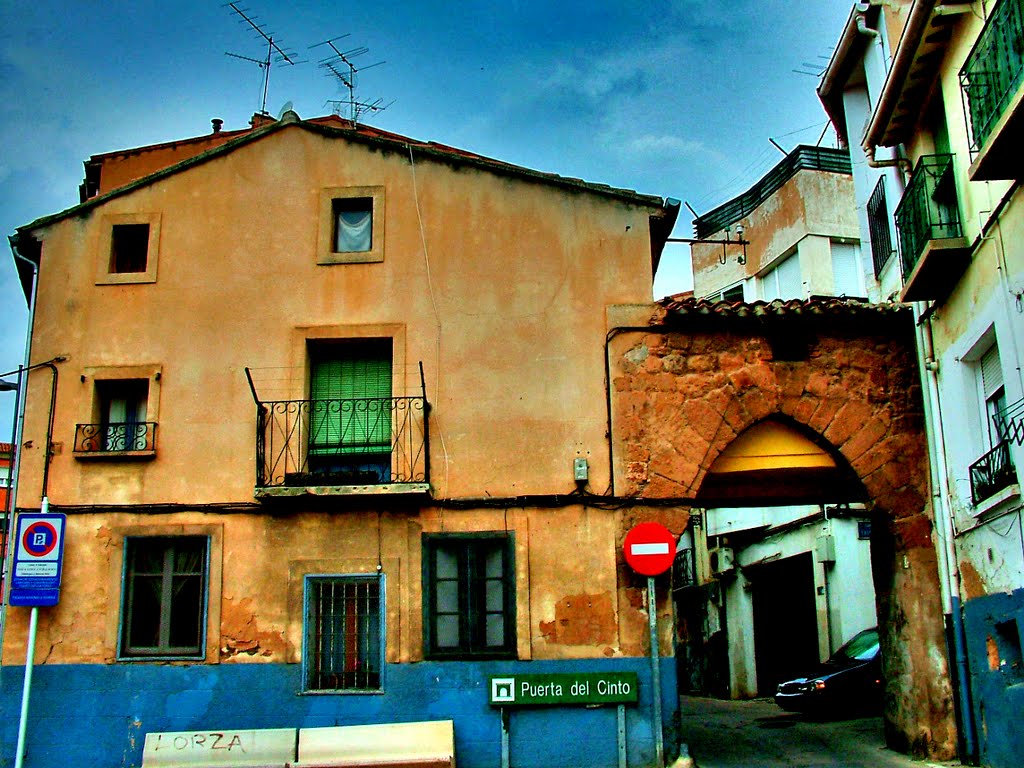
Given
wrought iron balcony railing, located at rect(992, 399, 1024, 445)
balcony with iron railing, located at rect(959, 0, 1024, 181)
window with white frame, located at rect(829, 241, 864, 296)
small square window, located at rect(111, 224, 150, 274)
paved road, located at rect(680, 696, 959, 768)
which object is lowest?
paved road, located at rect(680, 696, 959, 768)

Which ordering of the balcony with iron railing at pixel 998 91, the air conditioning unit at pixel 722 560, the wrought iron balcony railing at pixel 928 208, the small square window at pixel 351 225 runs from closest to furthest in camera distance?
1. the balcony with iron railing at pixel 998 91
2. the wrought iron balcony railing at pixel 928 208
3. the small square window at pixel 351 225
4. the air conditioning unit at pixel 722 560

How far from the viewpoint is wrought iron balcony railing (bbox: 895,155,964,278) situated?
12.6 meters

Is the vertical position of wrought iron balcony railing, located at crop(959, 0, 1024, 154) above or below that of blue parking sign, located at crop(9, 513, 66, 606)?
above

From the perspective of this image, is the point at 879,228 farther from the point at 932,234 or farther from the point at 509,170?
the point at 509,170

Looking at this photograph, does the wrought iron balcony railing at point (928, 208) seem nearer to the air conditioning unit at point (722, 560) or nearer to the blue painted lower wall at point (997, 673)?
the blue painted lower wall at point (997, 673)

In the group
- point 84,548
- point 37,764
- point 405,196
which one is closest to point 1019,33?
point 405,196

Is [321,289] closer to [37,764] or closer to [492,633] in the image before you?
[492,633]

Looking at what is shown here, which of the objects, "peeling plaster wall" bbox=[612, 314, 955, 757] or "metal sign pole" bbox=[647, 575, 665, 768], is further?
"peeling plaster wall" bbox=[612, 314, 955, 757]

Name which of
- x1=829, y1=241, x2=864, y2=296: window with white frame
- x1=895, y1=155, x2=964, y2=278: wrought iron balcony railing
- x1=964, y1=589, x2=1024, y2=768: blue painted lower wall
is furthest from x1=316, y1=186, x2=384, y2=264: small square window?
x1=829, y1=241, x2=864, y2=296: window with white frame

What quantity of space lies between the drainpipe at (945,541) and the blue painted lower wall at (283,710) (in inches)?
131

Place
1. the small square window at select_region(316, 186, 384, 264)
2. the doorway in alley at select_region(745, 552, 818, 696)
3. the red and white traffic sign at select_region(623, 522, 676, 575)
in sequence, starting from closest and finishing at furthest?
the red and white traffic sign at select_region(623, 522, 676, 575) → the small square window at select_region(316, 186, 384, 264) → the doorway in alley at select_region(745, 552, 818, 696)

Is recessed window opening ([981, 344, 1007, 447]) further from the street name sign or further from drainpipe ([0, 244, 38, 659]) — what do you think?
drainpipe ([0, 244, 38, 659])

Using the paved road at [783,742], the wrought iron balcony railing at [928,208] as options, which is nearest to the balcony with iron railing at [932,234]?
the wrought iron balcony railing at [928,208]

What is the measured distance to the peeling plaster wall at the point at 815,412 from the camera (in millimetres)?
14117
